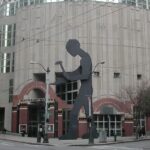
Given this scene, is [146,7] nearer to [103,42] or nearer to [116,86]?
[103,42]

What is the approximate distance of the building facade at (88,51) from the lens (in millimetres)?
69688

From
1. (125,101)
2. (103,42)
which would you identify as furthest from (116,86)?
(103,42)

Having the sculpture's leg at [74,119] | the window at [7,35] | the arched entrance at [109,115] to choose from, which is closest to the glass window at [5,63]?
the window at [7,35]

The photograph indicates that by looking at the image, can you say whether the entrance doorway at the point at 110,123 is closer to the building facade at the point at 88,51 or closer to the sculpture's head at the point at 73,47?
the building facade at the point at 88,51

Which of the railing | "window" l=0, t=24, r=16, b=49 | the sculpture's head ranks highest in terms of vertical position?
the railing

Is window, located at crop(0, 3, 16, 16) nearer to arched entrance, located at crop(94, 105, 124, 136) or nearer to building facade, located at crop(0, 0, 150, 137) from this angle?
building facade, located at crop(0, 0, 150, 137)

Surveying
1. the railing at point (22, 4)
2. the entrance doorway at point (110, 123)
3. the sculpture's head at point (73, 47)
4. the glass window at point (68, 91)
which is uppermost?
the railing at point (22, 4)

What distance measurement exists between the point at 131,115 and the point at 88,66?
13.8 metres

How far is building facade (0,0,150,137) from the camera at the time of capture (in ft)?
229

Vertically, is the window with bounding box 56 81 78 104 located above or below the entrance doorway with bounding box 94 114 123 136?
above

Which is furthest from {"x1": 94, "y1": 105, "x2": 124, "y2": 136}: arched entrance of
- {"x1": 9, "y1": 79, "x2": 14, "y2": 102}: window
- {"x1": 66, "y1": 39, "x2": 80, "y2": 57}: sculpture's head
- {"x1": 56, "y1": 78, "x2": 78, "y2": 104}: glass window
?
{"x1": 9, "y1": 79, "x2": 14, "y2": 102}: window

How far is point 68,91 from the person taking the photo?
72250 mm

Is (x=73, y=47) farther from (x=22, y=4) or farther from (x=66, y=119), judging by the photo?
(x=22, y=4)

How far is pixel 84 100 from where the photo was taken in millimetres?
57719
